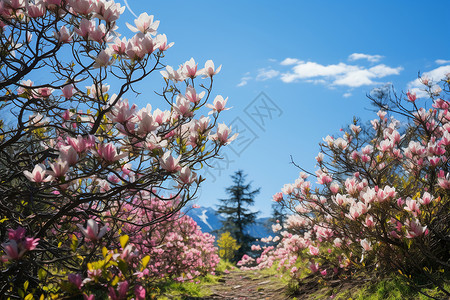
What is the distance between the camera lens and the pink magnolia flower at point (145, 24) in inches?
92.0

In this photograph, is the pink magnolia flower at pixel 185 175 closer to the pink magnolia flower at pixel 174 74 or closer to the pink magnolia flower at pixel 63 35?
the pink magnolia flower at pixel 174 74

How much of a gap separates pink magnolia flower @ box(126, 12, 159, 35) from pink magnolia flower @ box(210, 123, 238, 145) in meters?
0.82

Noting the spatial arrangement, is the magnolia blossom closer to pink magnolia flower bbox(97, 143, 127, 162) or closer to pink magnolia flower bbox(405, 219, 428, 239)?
pink magnolia flower bbox(97, 143, 127, 162)

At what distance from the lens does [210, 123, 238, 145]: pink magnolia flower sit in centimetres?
237

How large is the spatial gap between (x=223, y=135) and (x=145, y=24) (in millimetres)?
945

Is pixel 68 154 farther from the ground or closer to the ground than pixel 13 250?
farther from the ground

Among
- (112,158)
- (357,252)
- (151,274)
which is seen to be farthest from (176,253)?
(112,158)

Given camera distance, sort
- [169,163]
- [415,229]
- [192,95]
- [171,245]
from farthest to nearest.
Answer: [171,245] < [415,229] < [192,95] < [169,163]

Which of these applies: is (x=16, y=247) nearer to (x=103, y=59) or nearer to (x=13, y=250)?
(x=13, y=250)

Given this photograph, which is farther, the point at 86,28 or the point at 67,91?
the point at 67,91

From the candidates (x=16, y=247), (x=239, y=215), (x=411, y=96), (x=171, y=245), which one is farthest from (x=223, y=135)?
(x=239, y=215)

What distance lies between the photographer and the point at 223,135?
7.77 feet

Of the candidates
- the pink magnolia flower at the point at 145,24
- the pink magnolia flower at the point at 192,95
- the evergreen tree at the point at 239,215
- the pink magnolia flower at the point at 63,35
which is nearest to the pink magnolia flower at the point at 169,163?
the pink magnolia flower at the point at 192,95

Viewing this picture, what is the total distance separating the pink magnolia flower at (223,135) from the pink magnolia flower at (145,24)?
825 mm
